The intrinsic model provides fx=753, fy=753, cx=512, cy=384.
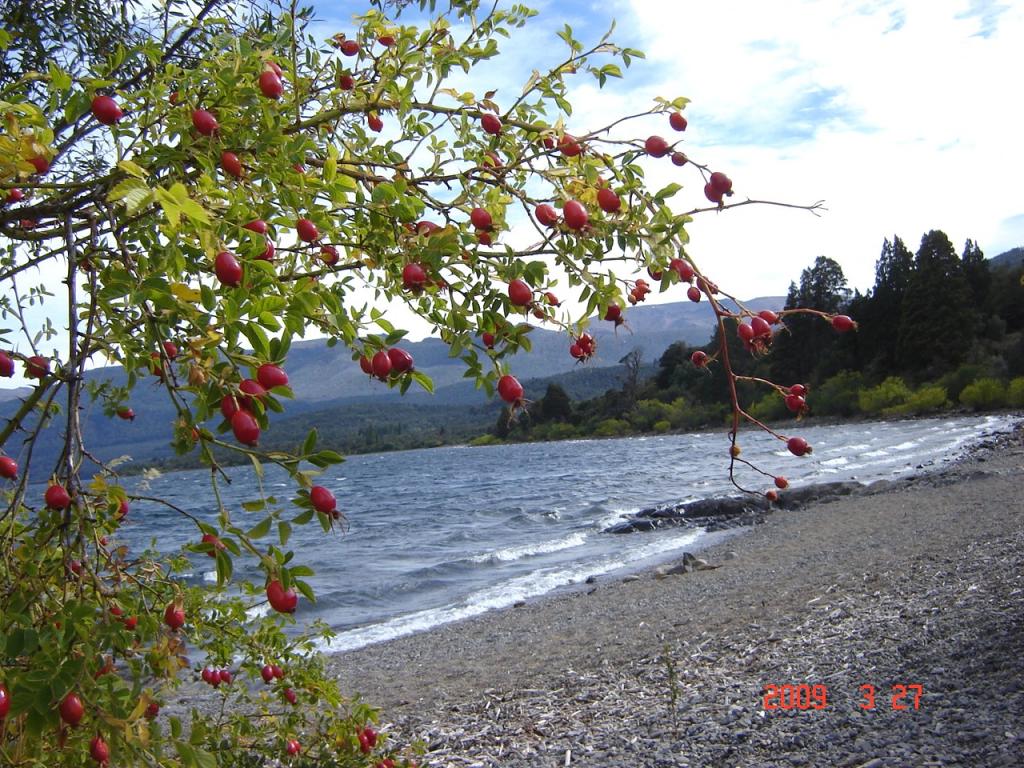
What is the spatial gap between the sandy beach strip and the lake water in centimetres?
223

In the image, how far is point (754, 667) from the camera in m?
5.91

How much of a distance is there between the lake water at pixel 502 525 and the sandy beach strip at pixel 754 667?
2.23 m

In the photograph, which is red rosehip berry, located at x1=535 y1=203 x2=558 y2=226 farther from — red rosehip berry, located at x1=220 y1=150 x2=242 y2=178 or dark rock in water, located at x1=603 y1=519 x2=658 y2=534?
dark rock in water, located at x1=603 y1=519 x2=658 y2=534

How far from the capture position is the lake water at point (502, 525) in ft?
50.5

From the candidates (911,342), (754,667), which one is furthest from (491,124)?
(911,342)

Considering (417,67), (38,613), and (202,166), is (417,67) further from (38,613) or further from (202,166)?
(38,613)

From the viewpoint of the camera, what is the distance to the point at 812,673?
528 centimetres

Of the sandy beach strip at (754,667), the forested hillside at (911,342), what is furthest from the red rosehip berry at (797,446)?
the forested hillside at (911,342)

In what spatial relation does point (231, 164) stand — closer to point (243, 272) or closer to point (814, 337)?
point (243, 272)

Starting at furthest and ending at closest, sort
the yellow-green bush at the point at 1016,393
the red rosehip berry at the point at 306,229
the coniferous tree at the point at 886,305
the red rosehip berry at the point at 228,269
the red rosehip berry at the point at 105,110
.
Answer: the coniferous tree at the point at 886,305 → the yellow-green bush at the point at 1016,393 → the red rosehip berry at the point at 306,229 → the red rosehip berry at the point at 105,110 → the red rosehip berry at the point at 228,269

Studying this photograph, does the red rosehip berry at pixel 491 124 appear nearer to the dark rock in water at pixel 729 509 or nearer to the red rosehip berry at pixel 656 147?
the red rosehip berry at pixel 656 147

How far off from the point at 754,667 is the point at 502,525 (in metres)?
21.0

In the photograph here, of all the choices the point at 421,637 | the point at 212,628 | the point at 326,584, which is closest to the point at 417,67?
the point at 212,628

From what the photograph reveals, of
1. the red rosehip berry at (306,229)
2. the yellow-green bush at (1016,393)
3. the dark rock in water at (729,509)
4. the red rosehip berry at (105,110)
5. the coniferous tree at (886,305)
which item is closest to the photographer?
the red rosehip berry at (105,110)
